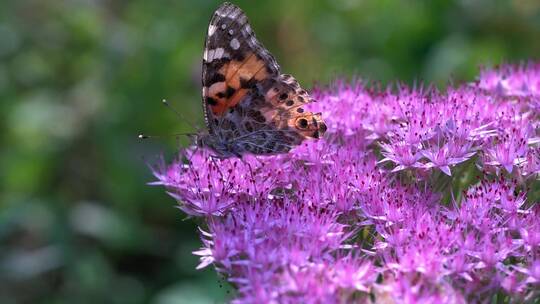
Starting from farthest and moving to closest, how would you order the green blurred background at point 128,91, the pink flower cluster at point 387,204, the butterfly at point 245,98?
the green blurred background at point 128,91 → the butterfly at point 245,98 → the pink flower cluster at point 387,204

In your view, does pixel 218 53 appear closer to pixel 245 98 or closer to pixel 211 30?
pixel 211 30

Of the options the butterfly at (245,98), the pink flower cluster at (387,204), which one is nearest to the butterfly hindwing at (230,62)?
the butterfly at (245,98)

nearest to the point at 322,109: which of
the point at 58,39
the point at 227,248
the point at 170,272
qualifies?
the point at 227,248

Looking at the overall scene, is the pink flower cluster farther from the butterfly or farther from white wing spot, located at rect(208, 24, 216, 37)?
white wing spot, located at rect(208, 24, 216, 37)

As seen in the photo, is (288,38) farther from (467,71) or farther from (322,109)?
(322,109)

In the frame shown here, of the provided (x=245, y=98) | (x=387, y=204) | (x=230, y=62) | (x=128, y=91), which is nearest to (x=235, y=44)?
(x=230, y=62)

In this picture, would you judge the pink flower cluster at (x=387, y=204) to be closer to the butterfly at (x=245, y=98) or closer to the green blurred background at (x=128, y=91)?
the butterfly at (x=245, y=98)
